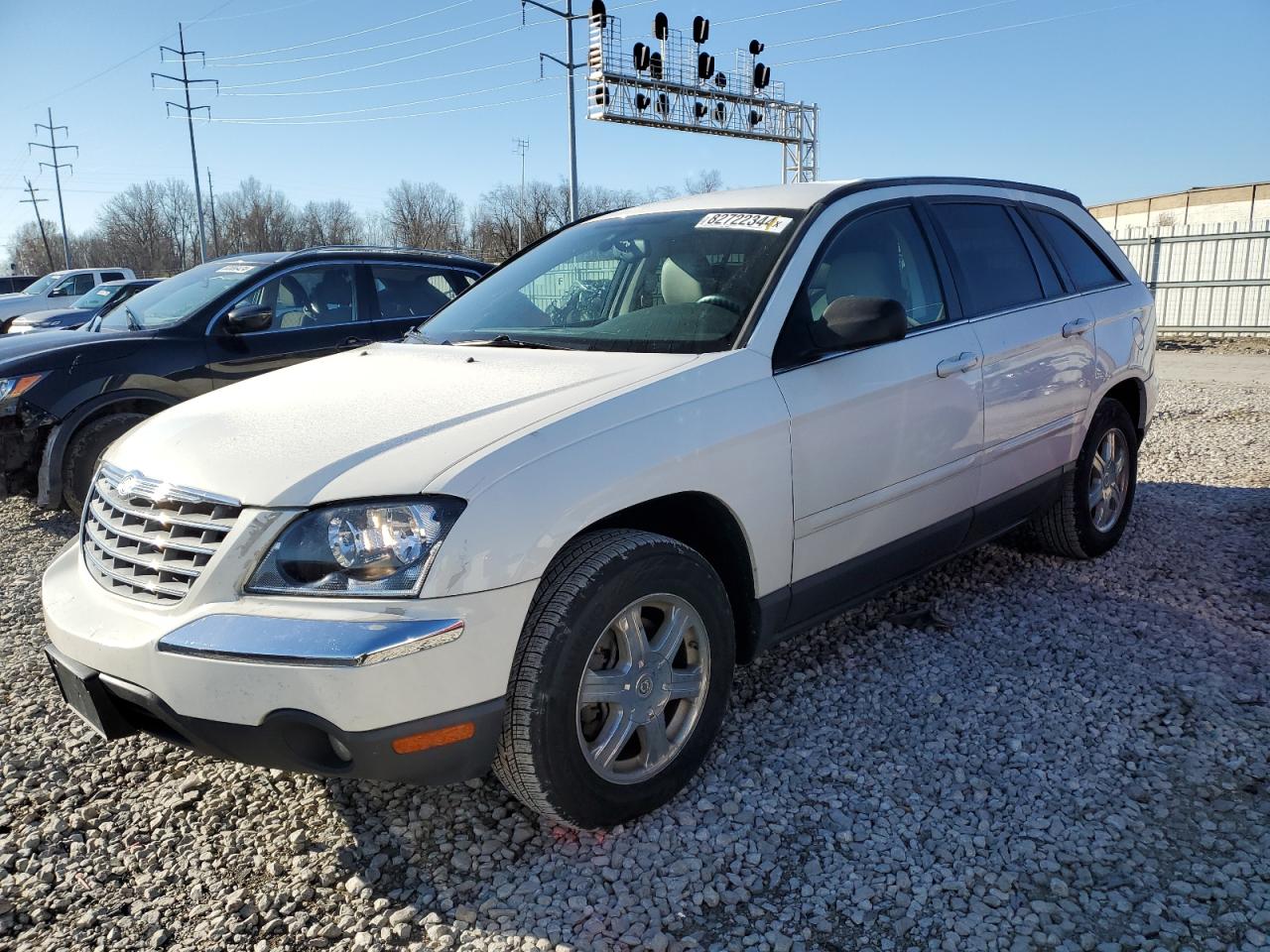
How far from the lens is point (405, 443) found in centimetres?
246

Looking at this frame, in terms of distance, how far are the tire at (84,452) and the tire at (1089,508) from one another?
5.56 m

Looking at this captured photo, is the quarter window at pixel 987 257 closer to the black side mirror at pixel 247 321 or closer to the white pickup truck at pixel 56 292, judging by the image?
the black side mirror at pixel 247 321

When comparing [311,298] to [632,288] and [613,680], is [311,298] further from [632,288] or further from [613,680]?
[613,680]

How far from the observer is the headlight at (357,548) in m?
2.22

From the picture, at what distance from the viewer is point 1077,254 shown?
4805 mm

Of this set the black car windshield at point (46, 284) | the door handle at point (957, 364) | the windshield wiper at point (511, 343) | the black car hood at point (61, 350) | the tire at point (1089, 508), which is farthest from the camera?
the black car windshield at point (46, 284)

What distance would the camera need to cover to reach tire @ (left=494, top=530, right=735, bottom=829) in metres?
2.38

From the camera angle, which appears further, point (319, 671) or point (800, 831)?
point (800, 831)

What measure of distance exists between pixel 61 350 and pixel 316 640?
5092mm

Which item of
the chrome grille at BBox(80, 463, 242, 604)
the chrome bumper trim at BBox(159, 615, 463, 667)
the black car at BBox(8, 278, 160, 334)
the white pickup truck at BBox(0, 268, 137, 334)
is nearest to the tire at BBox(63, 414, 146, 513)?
the chrome grille at BBox(80, 463, 242, 604)

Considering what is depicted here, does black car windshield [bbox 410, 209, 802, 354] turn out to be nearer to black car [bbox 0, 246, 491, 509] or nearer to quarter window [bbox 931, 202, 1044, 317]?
quarter window [bbox 931, 202, 1044, 317]

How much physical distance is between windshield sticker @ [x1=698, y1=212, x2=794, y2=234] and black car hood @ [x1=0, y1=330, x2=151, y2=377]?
447 cm

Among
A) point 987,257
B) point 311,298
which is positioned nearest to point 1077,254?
point 987,257

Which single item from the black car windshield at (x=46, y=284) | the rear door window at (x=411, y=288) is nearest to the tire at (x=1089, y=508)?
the rear door window at (x=411, y=288)
